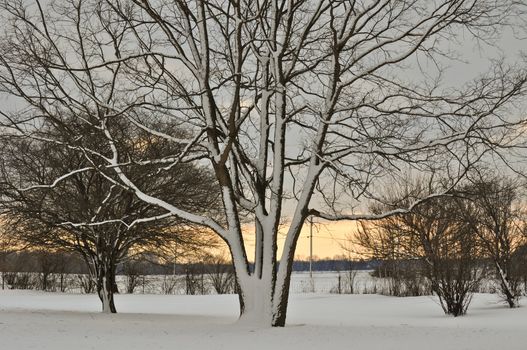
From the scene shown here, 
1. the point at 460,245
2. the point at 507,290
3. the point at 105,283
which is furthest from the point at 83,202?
the point at 507,290

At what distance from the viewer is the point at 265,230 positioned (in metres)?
12.1

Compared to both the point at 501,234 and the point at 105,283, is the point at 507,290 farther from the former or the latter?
the point at 105,283

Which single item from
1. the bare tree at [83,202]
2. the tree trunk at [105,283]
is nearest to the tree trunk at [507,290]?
the bare tree at [83,202]

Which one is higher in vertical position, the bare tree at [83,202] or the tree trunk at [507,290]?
the bare tree at [83,202]

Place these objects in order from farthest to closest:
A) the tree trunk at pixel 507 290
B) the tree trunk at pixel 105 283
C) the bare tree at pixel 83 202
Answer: the tree trunk at pixel 507 290, the tree trunk at pixel 105 283, the bare tree at pixel 83 202

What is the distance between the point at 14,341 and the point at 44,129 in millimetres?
10962

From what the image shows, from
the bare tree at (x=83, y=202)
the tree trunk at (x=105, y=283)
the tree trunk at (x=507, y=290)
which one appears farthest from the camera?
the tree trunk at (x=507, y=290)

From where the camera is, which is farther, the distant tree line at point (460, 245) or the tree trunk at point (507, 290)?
the tree trunk at point (507, 290)

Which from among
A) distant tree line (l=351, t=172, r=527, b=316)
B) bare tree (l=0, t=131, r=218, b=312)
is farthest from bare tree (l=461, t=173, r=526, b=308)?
bare tree (l=0, t=131, r=218, b=312)

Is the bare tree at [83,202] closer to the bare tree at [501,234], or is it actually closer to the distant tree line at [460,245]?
the distant tree line at [460,245]

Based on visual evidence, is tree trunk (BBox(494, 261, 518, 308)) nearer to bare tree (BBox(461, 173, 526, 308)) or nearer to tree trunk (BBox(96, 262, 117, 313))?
bare tree (BBox(461, 173, 526, 308))

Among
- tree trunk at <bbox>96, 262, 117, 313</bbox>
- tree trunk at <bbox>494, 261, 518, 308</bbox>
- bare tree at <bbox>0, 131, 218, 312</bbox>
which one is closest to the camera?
bare tree at <bbox>0, 131, 218, 312</bbox>

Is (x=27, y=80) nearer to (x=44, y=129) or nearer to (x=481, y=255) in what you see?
(x=44, y=129)

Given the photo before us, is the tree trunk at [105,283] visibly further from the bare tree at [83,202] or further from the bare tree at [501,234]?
the bare tree at [501,234]
